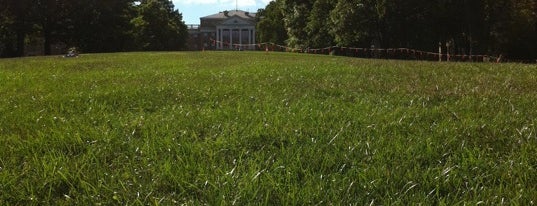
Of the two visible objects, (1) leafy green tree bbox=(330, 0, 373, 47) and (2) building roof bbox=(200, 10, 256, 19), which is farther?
(2) building roof bbox=(200, 10, 256, 19)

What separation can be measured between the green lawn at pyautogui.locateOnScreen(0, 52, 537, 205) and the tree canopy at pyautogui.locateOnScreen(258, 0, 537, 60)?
1553 inches

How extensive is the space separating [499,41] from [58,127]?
147 ft

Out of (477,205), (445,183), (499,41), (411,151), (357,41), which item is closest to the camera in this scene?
(477,205)

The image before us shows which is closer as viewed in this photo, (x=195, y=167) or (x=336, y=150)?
(x=195, y=167)

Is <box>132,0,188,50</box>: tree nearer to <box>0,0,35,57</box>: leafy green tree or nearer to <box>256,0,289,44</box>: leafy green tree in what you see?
<box>0,0,35,57</box>: leafy green tree

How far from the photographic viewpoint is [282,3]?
200ft

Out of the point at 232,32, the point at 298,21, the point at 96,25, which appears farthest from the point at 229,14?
the point at 96,25

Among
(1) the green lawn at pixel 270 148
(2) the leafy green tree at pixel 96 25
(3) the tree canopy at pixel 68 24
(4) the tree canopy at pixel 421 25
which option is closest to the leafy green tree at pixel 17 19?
(3) the tree canopy at pixel 68 24

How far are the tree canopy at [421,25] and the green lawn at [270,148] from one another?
39.4 metres

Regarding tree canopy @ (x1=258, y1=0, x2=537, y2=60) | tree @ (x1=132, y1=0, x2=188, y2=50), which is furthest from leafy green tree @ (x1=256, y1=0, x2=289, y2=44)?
tree canopy @ (x1=258, y1=0, x2=537, y2=60)

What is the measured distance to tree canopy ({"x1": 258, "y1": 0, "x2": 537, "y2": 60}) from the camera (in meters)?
42.5

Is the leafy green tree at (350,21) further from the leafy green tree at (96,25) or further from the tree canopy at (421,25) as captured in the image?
the leafy green tree at (96,25)

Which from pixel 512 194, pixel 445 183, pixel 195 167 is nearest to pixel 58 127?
pixel 195 167

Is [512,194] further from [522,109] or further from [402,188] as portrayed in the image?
[522,109]
